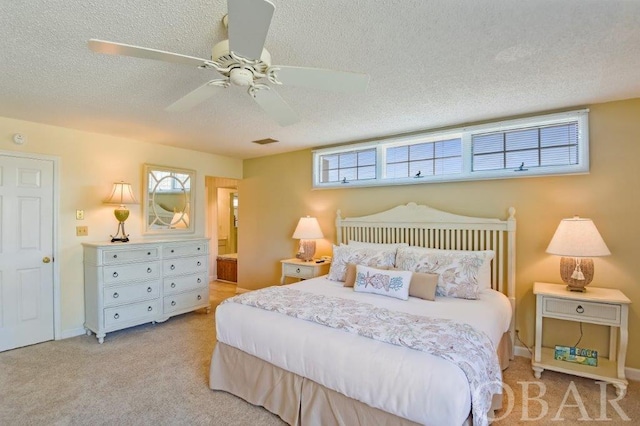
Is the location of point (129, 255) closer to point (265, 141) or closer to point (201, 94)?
point (265, 141)

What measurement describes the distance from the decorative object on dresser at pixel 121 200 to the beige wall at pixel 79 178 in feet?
0.58

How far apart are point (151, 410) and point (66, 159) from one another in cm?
302

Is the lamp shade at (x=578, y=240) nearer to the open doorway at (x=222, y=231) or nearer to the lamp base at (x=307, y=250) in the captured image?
the lamp base at (x=307, y=250)

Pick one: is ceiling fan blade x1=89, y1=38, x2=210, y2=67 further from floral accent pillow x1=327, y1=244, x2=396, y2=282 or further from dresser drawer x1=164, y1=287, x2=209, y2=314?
dresser drawer x1=164, y1=287, x2=209, y2=314

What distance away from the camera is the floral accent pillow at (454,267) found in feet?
9.18

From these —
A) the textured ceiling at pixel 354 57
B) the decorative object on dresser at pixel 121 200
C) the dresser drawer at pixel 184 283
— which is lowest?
the dresser drawer at pixel 184 283

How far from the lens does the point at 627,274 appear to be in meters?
2.78

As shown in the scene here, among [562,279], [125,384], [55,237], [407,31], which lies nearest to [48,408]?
[125,384]

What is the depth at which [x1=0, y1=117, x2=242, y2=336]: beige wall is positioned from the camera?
11.7 feet

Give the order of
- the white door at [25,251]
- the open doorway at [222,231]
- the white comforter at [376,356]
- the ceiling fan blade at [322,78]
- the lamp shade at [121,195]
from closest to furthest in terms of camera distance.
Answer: the white comforter at [376,356], the ceiling fan blade at [322,78], the white door at [25,251], the lamp shade at [121,195], the open doorway at [222,231]

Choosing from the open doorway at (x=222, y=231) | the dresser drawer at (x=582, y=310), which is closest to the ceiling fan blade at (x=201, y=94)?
the dresser drawer at (x=582, y=310)

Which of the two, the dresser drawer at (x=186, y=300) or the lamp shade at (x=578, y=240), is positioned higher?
the lamp shade at (x=578, y=240)

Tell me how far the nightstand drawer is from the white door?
2.69 m

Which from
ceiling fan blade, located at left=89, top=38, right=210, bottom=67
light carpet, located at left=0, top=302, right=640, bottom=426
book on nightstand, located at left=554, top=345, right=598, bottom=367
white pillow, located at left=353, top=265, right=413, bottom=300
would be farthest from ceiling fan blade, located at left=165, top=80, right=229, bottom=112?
book on nightstand, located at left=554, top=345, right=598, bottom=367
